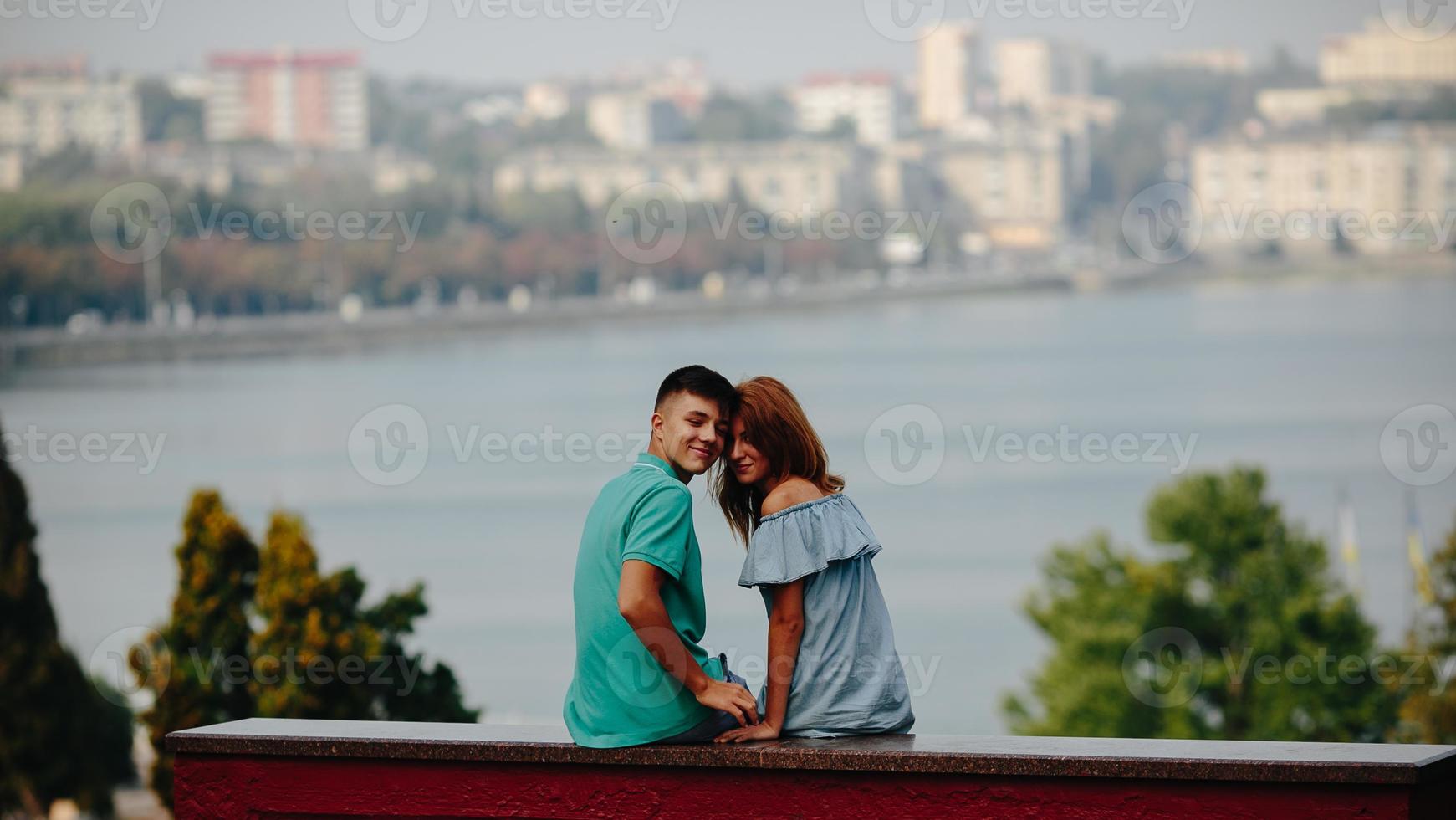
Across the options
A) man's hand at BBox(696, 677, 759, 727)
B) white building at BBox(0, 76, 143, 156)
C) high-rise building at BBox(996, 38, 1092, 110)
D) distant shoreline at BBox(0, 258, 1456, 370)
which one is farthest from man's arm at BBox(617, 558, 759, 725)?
high-rise building at BBox(996, 38, 1092, 110)

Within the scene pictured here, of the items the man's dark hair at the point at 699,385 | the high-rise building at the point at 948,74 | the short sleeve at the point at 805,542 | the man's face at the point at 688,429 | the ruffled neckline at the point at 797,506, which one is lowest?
the short sleeve at the point at 805,542

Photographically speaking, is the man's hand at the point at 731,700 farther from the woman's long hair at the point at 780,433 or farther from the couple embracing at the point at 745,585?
the woman's long hair at the point at 780,433

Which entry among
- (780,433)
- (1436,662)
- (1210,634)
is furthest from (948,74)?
(780,433)

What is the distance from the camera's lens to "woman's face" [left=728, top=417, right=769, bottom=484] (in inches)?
107

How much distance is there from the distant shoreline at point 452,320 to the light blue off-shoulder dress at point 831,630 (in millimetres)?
42351

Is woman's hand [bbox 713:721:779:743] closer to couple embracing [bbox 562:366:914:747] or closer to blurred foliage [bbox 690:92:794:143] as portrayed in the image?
couple embracing [bbox 562:366:914:747]

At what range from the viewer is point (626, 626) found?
267 cm

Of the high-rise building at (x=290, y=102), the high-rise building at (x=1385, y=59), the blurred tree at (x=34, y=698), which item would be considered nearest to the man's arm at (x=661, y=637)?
the blurred tree at (x=34, y=698)

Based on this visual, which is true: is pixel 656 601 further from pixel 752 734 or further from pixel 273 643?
pixel 273 643

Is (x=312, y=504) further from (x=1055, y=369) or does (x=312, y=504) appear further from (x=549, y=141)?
(x=1055, y=369)

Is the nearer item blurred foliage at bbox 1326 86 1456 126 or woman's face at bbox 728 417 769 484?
woman's face at bbox 728 417 769 484

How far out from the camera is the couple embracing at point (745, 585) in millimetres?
2643

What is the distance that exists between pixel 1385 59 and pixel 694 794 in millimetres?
66785

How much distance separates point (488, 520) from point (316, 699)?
35442 mm
